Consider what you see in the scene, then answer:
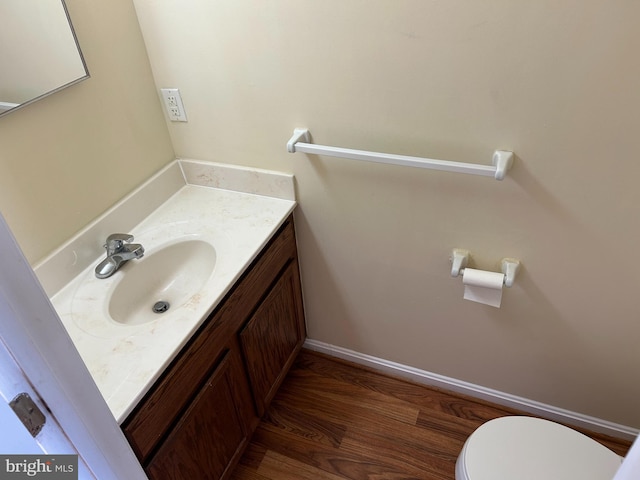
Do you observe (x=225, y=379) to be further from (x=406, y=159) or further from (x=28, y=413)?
(x=406, y=159)

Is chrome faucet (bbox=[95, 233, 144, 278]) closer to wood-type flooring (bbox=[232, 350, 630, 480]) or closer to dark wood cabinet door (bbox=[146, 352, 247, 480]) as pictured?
dark wood cabinet door (bbox=[146, 352, 247, 480])

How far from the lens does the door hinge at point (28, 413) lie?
67 cm

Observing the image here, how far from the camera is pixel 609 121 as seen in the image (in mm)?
1057

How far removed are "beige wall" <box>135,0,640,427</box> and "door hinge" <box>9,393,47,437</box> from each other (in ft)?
3.34

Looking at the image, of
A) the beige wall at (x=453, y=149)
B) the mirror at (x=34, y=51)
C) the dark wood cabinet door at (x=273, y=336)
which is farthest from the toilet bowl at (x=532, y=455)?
the mirror at (x=34, y=51)

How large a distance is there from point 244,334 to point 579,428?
50.6 inches

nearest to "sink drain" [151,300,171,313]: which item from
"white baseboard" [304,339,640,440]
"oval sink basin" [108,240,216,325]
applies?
"oval sink basin" [108,240,216,325]

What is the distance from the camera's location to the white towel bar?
117 centimetres

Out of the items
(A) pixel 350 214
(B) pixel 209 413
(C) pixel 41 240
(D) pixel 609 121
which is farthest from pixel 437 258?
(C) pixel 41 240

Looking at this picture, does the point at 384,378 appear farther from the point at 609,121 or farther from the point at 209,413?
the point at 609,121

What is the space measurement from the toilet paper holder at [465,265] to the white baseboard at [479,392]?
61 centimetres

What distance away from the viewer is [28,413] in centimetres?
68

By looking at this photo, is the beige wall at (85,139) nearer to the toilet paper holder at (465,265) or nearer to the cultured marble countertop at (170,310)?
the cultured marble countertop at (170,310)

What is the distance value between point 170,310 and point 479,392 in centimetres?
124
